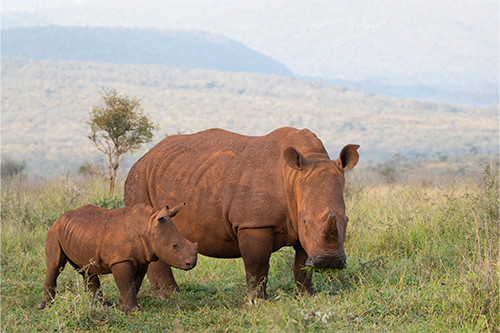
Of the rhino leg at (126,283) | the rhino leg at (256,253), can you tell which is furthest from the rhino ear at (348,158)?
the rhino leg at (126,283)

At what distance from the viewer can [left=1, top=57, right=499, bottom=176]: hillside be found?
9812cm

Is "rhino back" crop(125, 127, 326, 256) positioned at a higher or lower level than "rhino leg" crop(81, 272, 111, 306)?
higher

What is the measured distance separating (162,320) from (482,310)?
3111 mm

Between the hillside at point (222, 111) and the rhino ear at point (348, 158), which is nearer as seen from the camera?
the rhino ear at point (348, 158)

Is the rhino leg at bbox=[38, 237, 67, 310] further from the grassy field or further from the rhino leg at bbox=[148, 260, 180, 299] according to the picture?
the rhino leg at bbox=[148, 260, 180, 299]

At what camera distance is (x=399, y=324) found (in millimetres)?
5125

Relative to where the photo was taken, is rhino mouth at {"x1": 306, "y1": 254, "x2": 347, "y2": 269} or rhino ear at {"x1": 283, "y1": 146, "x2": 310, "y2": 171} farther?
rhino ear at {"x1": 283, "y1": 146, "x2": 310, "y2": 171}

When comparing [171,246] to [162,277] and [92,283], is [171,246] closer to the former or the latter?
[92,283]

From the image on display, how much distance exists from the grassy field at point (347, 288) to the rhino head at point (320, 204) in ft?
1.70

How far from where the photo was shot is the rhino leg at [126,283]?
17.6 ft

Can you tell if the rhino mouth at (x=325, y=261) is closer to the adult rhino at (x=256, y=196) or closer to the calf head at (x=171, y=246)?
the adult rhino at (x=256, y=196)

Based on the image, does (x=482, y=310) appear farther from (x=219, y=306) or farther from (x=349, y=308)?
(x=219, y=306)

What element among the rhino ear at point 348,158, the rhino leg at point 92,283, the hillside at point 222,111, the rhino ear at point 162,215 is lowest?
the hillside at point 222,111

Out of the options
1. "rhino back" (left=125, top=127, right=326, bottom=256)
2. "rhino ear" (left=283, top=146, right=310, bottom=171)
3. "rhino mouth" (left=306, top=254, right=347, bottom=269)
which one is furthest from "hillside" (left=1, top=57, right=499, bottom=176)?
"rhino mouth" (left=306, top=254, right=347, bottom=269)
